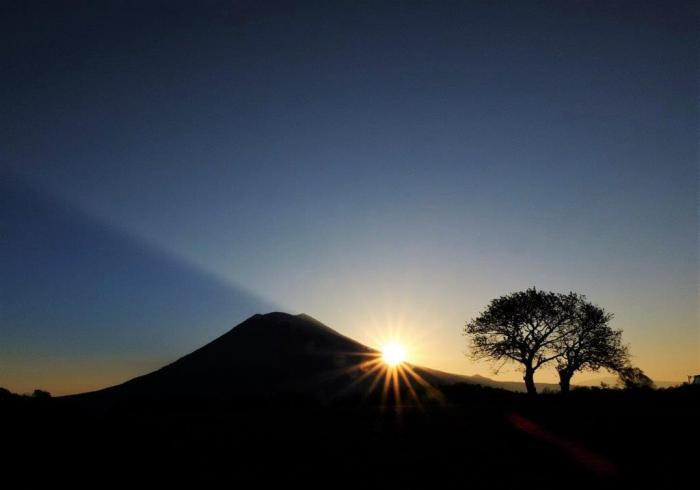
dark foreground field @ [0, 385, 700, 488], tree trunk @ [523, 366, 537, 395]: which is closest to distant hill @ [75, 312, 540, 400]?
tree trunk @ [523, 366, 537, 395]

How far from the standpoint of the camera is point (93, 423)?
1049 centimetres

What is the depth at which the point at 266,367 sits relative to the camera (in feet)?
290

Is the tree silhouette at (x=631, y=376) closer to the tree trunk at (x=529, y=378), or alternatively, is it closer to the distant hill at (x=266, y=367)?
the tree trunk at (x=529, y=378)

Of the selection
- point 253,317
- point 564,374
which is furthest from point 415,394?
point 253,317

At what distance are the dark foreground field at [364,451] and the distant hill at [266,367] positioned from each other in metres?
56.5

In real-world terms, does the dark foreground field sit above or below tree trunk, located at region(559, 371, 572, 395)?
below

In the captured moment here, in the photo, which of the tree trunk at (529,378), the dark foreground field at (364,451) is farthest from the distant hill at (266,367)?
the dark foreground field at (364,451)

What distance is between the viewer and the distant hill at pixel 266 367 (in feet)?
250

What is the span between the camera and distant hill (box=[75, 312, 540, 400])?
7631 cm

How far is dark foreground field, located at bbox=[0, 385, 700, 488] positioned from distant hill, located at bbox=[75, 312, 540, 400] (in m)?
56.5

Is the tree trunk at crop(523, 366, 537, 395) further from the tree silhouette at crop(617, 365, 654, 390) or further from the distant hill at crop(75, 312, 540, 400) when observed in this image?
the distant hill at crop(75, 312, 540, 400)

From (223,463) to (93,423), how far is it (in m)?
4.42

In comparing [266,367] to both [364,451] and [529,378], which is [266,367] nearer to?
[529,378]

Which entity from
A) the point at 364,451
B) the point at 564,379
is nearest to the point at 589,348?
the point at 564,379
